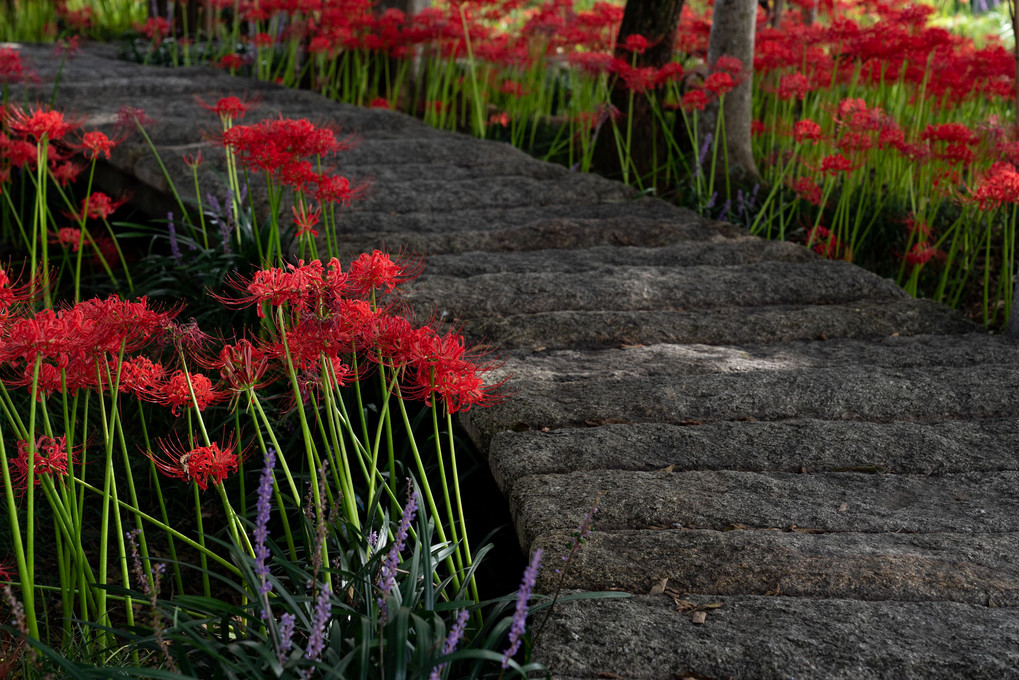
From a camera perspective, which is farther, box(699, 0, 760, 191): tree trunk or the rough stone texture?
box(699, 0, 760, 191): tree trunk

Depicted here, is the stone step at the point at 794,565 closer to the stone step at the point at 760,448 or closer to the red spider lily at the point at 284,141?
the stone step at the point at 760,448

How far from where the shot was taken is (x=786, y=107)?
584cm

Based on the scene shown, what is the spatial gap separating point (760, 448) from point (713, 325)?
950 mm

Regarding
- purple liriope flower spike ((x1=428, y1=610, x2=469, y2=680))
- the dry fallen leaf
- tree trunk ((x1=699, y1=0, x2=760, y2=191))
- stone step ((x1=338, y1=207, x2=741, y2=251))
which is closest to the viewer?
purple liriope flower spike ((x1=428, y1=610, x2=469, y2=680))

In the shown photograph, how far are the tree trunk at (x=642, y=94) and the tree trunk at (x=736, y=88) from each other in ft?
1.17

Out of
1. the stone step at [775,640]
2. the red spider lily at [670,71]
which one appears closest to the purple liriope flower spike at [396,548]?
the stone step at [775,640]

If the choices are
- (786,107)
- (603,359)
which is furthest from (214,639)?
(786,107)

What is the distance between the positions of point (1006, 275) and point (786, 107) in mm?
2206

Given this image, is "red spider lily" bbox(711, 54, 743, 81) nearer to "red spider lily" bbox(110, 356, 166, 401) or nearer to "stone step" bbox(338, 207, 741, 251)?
"stone step" bbox(338, 207, 741, 251)

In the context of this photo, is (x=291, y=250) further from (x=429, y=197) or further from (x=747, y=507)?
(x=747, y=507)

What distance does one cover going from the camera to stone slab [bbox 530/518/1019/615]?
198cm

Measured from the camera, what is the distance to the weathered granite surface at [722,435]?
1.85 m

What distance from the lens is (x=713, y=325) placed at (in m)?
3.46

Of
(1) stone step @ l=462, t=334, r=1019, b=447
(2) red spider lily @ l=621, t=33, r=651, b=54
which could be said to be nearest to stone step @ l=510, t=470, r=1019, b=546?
(1) stone step @ l=462, t=334, r=1019, b=447
